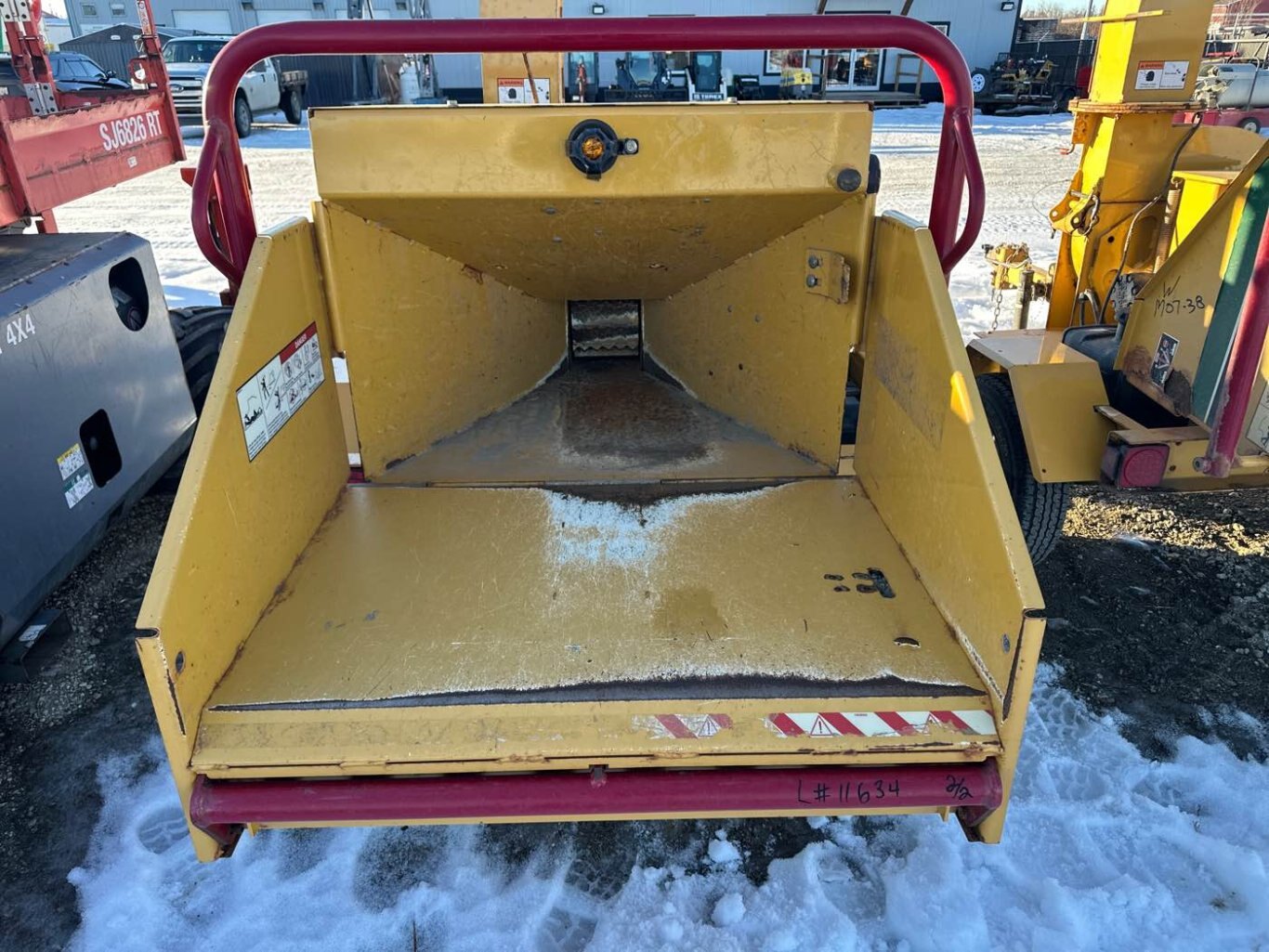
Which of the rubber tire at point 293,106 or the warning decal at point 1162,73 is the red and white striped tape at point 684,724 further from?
the rubber tire at point 293,106

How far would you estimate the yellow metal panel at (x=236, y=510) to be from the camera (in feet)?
6.08

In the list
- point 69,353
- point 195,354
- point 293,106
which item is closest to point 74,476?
point 69,353

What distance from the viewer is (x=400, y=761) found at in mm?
1892

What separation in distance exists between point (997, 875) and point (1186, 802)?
698 mm

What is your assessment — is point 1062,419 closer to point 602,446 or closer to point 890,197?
point 602,446

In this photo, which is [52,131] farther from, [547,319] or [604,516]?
[604,516]

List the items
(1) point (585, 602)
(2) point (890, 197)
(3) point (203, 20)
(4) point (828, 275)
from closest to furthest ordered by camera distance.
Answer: (1) point (585, 602), (4) point (828, 275), (2) point (890, 197), (3) point (203, 20)

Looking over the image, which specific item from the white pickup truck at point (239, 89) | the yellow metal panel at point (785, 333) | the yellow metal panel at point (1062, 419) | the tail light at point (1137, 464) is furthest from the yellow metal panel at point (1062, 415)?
the white pickup truck at point (239, 89)

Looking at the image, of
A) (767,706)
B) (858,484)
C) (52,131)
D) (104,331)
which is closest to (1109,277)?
(858,484)

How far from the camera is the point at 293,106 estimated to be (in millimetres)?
19109

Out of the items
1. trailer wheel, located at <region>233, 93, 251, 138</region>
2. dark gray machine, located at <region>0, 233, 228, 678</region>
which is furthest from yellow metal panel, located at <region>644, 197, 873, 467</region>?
trailer wheel, located at <region>233, 93, 251, 138</region>

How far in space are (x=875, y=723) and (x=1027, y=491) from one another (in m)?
1.77

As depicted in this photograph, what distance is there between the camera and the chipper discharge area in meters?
1.92

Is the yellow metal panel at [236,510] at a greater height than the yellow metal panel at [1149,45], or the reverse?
the yellow metal panel at [1149,45]
